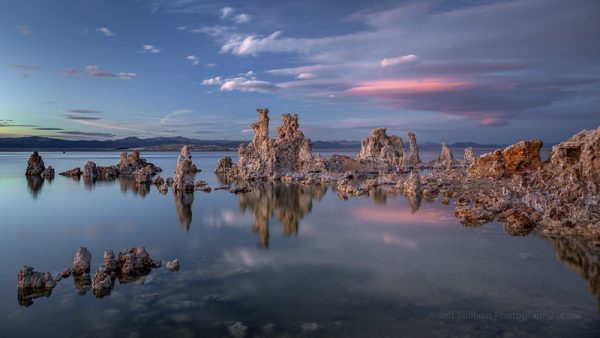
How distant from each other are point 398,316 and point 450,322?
117 cm

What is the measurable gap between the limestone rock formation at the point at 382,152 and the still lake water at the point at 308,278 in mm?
39648

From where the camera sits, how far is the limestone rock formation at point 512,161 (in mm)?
38750

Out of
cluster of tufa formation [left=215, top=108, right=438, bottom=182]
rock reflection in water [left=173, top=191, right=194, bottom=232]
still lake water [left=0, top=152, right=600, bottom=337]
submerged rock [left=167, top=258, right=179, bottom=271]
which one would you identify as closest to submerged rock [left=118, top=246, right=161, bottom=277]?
submerged rock [left=167, top=258, right=179, bottom=271]

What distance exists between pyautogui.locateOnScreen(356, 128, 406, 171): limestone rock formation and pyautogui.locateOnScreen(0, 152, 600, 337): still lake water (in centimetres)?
3965

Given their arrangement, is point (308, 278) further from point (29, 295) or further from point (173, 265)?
point (29, 295)

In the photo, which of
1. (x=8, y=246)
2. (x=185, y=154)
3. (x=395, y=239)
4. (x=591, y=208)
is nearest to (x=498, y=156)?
(x=591, y=208)

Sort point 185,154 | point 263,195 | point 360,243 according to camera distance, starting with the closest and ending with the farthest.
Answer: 1. point 360,243
2. point 263,195
3. point 185,154

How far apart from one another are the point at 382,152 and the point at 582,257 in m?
52.8

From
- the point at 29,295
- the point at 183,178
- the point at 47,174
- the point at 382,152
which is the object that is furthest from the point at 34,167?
the point at 29,295

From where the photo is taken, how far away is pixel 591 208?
64.0 feet

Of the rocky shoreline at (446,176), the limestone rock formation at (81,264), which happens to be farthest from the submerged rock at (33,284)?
the rocky shoreline at (446,176)

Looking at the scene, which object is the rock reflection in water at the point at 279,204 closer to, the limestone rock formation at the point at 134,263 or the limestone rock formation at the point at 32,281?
the limestone rock formation at the point at 134,263

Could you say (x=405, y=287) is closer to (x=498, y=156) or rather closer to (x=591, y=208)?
(x=591, y=208)

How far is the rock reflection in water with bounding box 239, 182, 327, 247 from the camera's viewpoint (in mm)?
21844
